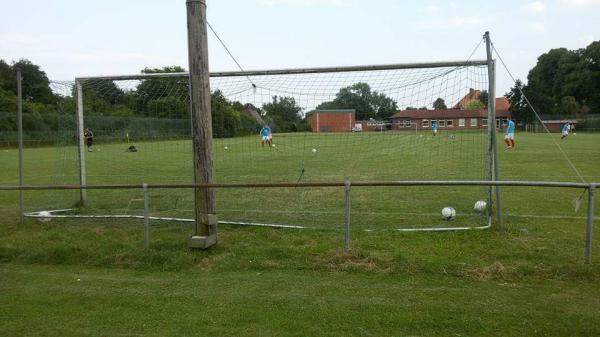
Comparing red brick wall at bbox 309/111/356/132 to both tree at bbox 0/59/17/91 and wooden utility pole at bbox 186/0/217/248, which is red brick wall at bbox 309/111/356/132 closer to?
wooden utility pole at bbox 186/0/217/248

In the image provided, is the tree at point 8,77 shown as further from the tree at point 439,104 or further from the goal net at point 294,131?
the tree at point 439,104

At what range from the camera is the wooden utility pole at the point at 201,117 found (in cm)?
651

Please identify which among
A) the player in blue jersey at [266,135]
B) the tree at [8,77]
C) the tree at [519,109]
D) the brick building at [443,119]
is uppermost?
the tree at [8,77]

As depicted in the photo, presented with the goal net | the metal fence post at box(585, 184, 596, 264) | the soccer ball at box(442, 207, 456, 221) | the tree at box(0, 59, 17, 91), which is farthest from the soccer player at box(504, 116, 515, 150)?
the tree at box(0, 59, 17, 91)

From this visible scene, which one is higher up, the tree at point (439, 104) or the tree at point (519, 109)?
the tree at point (519, 109)

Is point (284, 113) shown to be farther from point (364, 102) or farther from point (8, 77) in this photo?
point (8, 77)

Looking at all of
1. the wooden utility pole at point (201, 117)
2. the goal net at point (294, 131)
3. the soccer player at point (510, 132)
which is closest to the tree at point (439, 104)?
the goal net at point (294, 131)

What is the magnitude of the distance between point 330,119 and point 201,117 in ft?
10.1

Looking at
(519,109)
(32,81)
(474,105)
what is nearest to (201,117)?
(474,105)

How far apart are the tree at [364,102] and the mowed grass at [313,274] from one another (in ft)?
3.17

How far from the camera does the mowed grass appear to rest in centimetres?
425

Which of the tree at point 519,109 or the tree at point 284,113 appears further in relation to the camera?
the tree at point 519,109

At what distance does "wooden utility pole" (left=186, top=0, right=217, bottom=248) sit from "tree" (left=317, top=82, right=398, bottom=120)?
2.73m

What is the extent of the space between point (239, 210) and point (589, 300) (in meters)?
6.61
